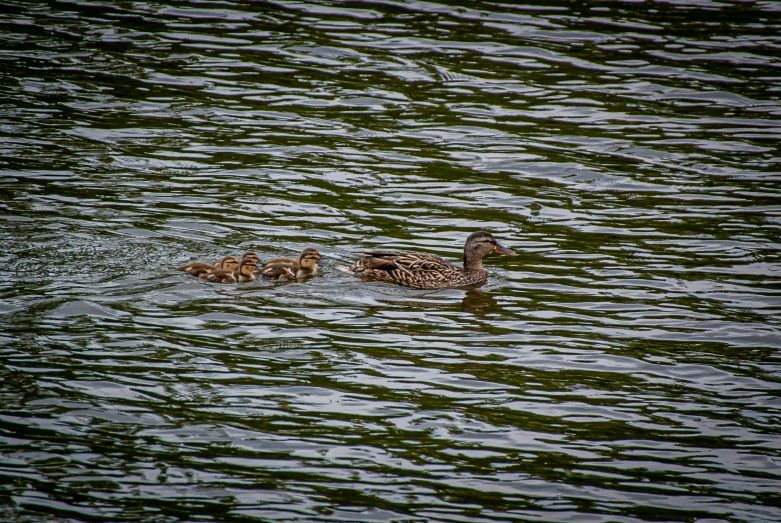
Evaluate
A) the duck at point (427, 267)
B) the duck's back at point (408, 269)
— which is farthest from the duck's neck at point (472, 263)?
the duck's back at point (408, 269)

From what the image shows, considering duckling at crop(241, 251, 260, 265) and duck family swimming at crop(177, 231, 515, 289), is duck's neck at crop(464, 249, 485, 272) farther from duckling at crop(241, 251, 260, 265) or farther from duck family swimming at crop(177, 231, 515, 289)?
duckling at crop(241, 251, 260, 265)

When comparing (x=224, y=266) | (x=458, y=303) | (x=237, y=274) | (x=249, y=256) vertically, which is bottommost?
(x=458, y=303)

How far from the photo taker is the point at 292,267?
426 inches

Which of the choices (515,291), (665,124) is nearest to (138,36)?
(665,124)

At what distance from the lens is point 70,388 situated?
7.88 metres

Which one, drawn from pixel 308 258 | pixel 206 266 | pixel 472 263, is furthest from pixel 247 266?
pixel 472 263

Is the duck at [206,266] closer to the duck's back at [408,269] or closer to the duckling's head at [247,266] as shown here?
the duckling's head at [247,266]

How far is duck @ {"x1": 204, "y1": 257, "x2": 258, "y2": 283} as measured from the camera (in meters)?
10.5

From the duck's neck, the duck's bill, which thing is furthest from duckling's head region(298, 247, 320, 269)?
the duck's bill

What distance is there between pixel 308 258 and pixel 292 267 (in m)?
0.21

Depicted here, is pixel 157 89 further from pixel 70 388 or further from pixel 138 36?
pixel 70 388

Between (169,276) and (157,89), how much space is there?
7.59 meters

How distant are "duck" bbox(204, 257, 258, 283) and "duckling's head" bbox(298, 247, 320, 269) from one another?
517mm

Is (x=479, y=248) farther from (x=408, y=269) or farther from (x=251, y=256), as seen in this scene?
(x=251, y=256)
